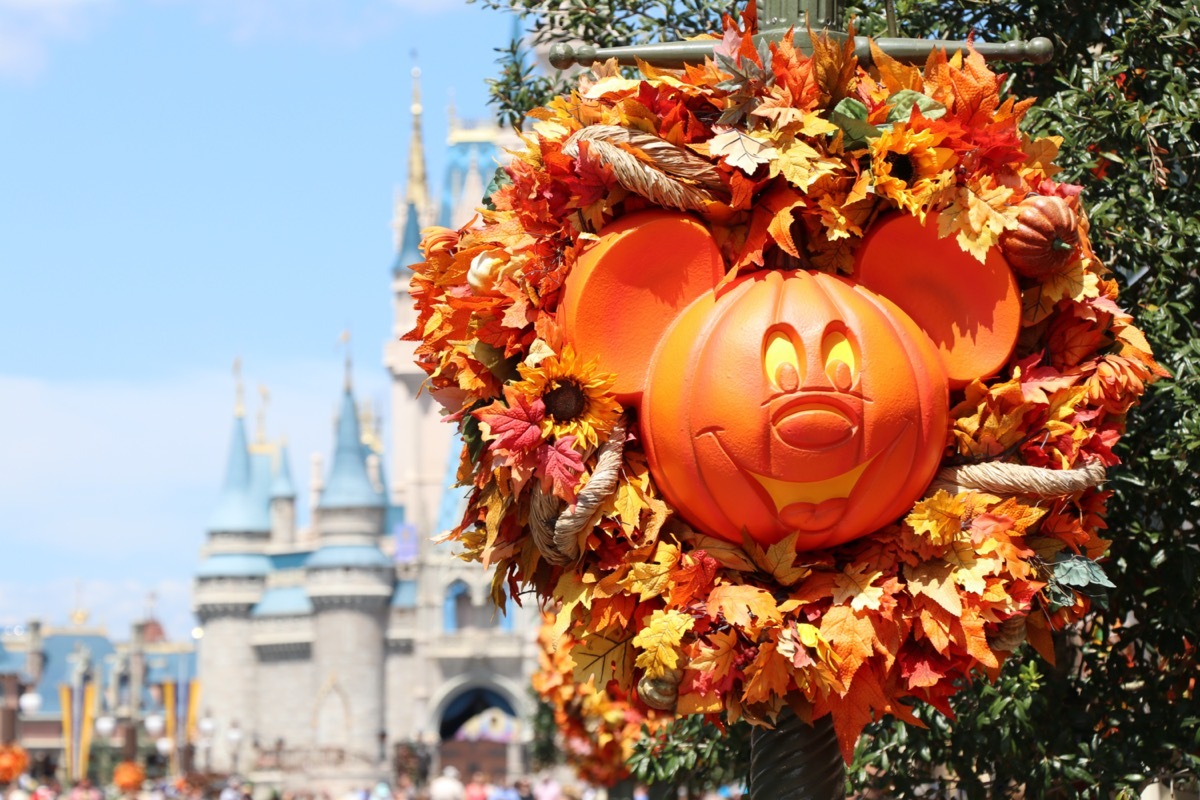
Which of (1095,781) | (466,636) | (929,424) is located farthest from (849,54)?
(466,636)

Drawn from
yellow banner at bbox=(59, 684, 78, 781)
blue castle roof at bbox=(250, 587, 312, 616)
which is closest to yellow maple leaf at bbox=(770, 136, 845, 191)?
yellow banner at bbox=(59, 684, 78, 781)

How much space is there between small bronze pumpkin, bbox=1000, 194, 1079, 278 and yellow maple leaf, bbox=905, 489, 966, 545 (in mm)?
575

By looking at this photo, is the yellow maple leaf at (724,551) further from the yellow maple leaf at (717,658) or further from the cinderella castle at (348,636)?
the cinderella castle at (348,636)

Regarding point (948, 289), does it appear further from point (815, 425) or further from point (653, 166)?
point (653, 166)

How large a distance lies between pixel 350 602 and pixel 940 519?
57674 mm

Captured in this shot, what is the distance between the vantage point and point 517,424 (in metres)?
4.19

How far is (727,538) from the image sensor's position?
4277 mm

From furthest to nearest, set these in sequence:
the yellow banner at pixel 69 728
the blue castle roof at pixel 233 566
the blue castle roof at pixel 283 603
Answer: the blue castle roof at pixel 233 566, the blue castle roof at pixel 283 603, the yellow banner at pixel 69 728

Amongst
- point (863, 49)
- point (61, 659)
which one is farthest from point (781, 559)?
point (61, 659)

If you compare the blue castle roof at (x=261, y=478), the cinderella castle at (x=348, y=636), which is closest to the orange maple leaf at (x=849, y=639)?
the cinderella castle at (x=348, y=636)

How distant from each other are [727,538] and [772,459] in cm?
26

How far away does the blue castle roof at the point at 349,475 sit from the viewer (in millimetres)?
63125

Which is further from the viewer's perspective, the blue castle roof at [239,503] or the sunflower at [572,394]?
the blue castle roof at [239,503]

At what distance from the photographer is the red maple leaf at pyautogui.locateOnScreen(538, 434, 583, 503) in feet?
13.7
